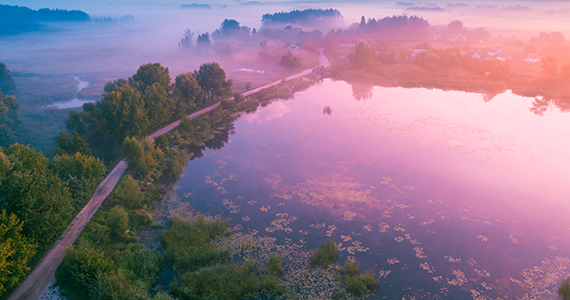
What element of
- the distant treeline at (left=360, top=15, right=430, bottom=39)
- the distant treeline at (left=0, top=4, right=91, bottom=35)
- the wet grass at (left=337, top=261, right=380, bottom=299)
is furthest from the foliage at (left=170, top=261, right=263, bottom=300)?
the distant treeline at (left=0, top=4, right=91, bottom=35)

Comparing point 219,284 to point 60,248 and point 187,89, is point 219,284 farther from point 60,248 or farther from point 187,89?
point 187,89

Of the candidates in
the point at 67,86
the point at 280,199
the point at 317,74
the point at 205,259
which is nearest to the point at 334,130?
the point at 280,199

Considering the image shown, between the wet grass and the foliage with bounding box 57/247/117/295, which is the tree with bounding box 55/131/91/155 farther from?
the wet grass

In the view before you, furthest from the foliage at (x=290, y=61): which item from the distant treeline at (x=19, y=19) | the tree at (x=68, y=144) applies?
the distant treeline at (x=19, y=19)

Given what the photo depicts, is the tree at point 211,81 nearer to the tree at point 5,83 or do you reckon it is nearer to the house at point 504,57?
the tree at point 5,83

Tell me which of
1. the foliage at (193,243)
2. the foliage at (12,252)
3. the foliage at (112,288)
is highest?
the foliage at (12,252)
